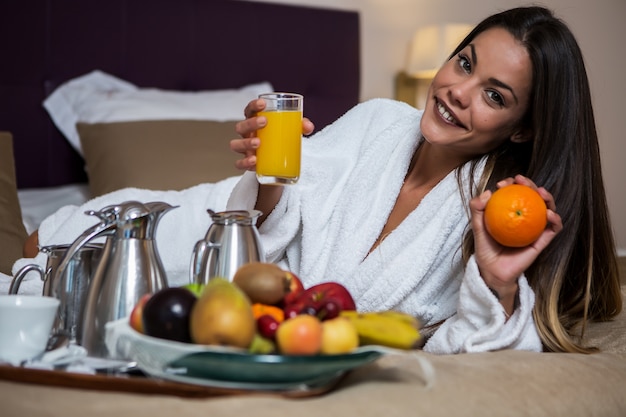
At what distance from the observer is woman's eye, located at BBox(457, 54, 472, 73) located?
179cm

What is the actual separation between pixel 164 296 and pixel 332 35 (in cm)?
261

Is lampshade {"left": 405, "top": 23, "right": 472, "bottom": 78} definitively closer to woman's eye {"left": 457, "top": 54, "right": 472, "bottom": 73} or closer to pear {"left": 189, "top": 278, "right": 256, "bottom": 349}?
woman's eye {"left": 457, "top": 54, "right": 472, "bottom": 73}

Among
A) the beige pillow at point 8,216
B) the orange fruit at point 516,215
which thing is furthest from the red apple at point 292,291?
the beige pillow at point 8,216

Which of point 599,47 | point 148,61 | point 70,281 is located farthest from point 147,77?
point 599,47

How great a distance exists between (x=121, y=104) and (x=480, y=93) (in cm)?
144

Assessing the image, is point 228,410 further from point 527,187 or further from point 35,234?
point 35,234

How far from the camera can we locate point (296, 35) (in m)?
3.39

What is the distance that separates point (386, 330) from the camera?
1.00m

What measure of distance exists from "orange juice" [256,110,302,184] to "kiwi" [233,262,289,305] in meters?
0.50

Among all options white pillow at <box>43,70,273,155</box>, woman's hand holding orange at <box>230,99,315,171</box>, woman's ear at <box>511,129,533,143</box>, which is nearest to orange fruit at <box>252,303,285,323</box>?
woman's hand holding orange at <box>230,99,315,171</box>

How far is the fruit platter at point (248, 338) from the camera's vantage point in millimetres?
947

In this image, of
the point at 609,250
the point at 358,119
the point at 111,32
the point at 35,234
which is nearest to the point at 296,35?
the point at 111,32

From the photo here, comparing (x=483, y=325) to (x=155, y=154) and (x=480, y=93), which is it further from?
(x=155, y=154)

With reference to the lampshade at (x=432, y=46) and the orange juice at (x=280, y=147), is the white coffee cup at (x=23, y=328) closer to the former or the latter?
the orange juice at (x=280, y=147)
